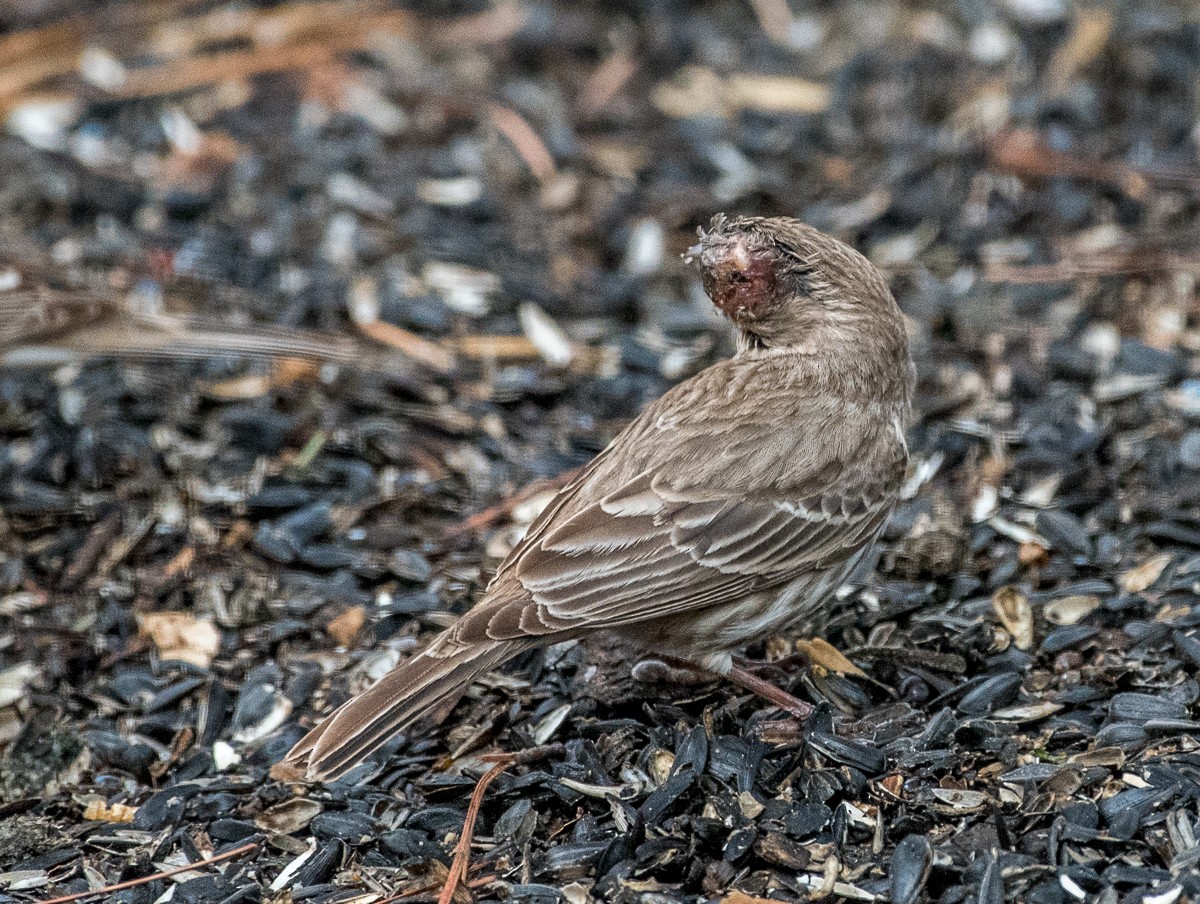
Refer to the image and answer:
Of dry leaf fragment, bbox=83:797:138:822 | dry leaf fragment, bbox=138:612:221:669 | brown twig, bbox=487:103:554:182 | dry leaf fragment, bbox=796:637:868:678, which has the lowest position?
dry leaf fragment, bbox=796:637:868:678

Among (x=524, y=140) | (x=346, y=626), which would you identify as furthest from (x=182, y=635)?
(x=524, y=140)

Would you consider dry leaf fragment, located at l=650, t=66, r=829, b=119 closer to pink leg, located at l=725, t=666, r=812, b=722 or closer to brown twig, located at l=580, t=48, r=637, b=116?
brown twig, located at l=580, t=48, r=637, b=116

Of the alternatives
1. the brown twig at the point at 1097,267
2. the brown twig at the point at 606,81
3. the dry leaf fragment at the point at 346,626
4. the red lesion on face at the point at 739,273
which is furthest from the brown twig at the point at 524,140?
the red lesion on face at the point at 739,273

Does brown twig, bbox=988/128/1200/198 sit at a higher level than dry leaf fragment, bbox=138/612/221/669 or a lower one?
lower

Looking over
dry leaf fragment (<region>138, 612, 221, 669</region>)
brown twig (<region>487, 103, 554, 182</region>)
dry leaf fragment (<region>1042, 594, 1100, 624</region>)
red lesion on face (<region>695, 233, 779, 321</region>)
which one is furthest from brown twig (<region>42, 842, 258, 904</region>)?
brown twig (<region>487, 103, 554, 182</region>)

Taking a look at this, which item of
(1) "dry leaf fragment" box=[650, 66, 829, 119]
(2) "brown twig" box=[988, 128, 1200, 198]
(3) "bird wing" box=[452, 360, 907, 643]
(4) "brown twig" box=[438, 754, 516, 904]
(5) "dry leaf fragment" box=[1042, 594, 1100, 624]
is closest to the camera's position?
(4) "brown twig" box=[438, 754, 516, 904]

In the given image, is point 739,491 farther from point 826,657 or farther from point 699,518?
point 826,657
